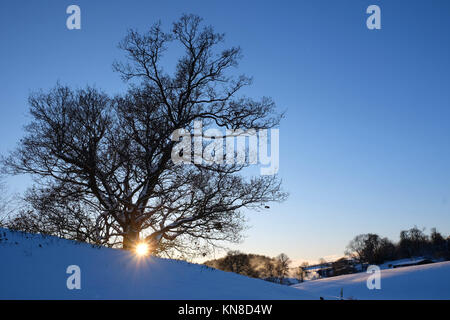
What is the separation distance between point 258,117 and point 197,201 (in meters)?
6.10

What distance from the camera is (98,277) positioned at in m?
7.58

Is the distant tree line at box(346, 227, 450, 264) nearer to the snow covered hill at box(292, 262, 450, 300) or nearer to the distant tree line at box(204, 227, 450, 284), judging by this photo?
the distant tree line at box(204, 227, 450, 284)

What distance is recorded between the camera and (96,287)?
22.8 feet

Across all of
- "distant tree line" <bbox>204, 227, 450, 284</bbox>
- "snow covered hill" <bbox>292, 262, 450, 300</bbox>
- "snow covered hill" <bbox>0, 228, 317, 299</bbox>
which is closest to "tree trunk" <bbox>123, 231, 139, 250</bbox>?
"snow covered hill" <bbox>0, 228, 317, 299</bbox>

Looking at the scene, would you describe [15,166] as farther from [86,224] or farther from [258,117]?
[258,117]

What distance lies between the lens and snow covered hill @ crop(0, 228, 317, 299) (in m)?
6.42

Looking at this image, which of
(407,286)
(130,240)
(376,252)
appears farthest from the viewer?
(376,252)

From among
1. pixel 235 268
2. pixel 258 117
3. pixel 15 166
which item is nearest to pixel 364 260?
pixel 235 268

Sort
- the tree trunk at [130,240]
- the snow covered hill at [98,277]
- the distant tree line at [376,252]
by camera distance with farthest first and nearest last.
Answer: the distant tree line at [376,252]
the tree trunk at [130,240]
the snow covered hill at [98,277]

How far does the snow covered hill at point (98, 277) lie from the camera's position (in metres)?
6.42

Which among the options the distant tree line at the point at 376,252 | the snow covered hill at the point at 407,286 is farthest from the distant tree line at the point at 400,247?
the snow covered hill at the point at 407,286

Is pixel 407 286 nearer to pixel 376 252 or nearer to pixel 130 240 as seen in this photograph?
pixel 130 240

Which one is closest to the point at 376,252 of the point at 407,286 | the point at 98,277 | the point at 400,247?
the point at 400,247

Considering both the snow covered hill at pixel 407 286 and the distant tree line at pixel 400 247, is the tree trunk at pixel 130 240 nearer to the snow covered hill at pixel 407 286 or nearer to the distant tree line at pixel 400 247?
the snow covered hill at pixel 407 286
